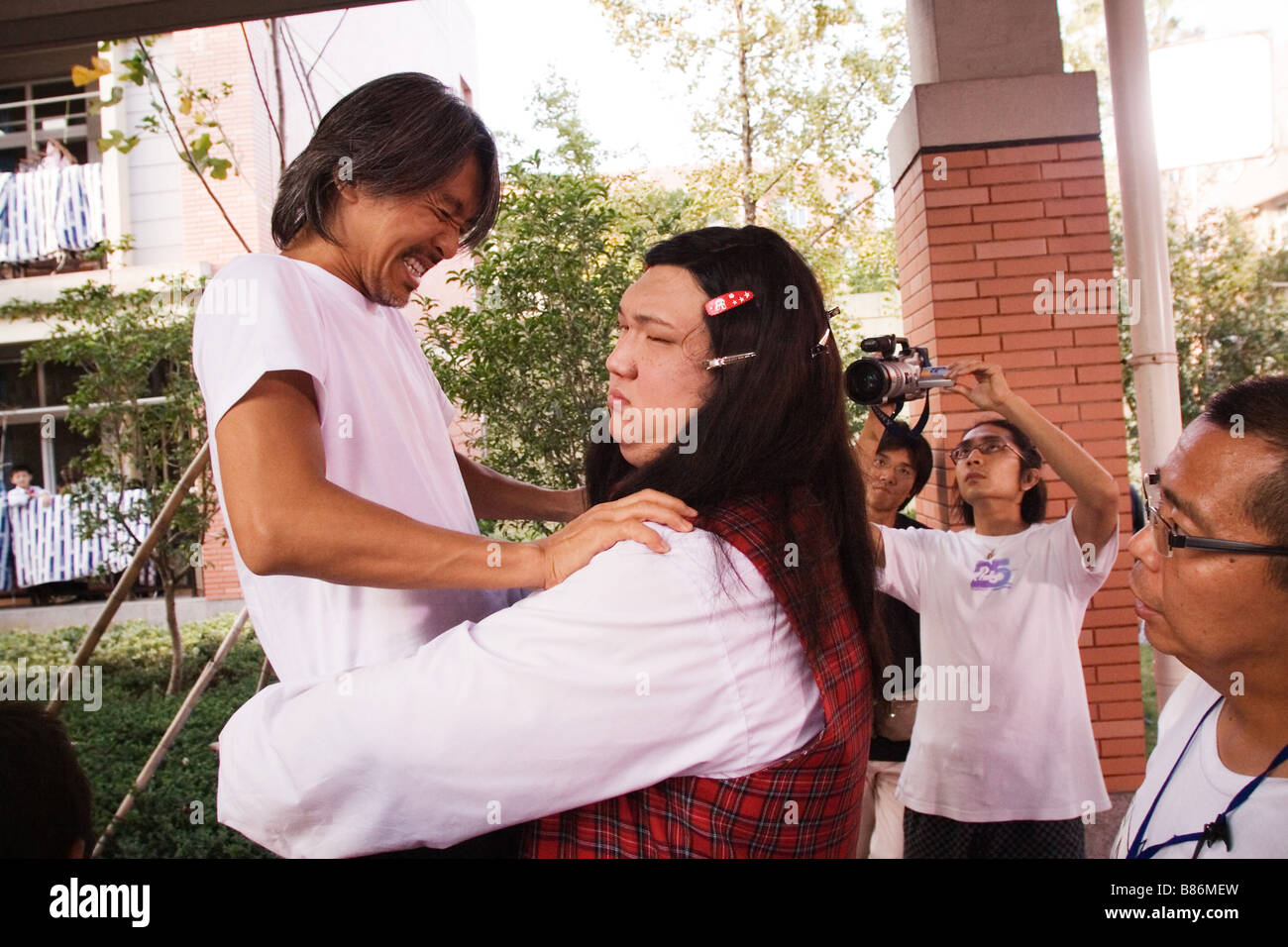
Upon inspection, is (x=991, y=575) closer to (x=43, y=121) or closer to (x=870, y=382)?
(x=870, y=382)

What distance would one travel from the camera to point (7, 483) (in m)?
10.3

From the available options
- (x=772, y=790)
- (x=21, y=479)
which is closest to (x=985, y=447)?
(x=772, y=790)

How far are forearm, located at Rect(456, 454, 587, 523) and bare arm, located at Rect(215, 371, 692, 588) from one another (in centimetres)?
72

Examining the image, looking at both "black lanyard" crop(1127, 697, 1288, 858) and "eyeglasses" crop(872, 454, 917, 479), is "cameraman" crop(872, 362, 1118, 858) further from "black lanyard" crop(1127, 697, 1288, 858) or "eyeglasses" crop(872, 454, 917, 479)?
"black lanyard" crop(1127, 697, 1288, 858)

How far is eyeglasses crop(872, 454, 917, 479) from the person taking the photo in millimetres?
3432

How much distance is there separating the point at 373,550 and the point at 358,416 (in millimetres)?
311

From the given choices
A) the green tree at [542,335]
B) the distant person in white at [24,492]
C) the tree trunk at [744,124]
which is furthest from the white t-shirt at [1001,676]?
the distant person in white at [24,492]

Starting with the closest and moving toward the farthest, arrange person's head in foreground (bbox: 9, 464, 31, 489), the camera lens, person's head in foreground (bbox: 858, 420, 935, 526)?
the camera lens < person's head in foreground (bbox: 858, 420, 935, 526) < person's head in foreground (bbox: 9, 464, 31, 489)

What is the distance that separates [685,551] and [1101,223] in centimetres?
369

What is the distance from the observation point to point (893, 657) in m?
3.27

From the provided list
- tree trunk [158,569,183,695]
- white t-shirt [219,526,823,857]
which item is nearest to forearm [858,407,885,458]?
white t-shirt [219,526,823,857]

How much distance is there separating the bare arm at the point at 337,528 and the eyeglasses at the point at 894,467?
226 centimetres

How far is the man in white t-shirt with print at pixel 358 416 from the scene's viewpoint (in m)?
1.31

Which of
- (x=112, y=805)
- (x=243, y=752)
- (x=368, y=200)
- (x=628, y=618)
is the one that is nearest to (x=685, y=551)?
(x=628, y=618)
